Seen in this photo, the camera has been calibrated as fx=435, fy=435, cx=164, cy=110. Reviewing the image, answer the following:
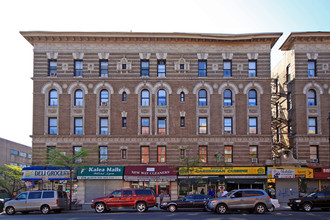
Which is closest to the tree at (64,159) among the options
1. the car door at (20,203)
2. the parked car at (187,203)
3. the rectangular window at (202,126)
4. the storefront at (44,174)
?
the storefront at (44,174)

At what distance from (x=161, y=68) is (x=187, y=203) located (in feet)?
55.4

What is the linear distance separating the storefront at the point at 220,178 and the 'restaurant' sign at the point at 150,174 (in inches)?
39.6

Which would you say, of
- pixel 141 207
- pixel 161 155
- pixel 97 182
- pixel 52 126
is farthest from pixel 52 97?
pixel 141 207

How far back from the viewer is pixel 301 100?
145 ft

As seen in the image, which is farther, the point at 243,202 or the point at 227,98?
the point at 227,98

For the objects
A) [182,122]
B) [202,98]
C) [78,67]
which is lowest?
[182,122]

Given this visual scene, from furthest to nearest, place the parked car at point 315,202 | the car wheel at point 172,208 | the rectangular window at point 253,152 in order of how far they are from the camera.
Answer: the rectangular window at point 253,152
the car wheel at point 172,208
the parked car at point 315,202

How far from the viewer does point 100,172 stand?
139ft

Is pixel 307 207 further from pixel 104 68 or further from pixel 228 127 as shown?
pixel 104 68

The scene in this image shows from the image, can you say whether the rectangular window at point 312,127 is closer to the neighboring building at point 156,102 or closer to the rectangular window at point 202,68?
the neighboring building at point 156,102

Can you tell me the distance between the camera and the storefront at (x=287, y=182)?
4206 cm

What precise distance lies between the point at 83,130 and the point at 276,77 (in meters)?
23.8

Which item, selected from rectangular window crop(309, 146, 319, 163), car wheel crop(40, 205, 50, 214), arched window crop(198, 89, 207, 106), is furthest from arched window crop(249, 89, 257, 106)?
car wheel crop(40, 205, 50, 214)

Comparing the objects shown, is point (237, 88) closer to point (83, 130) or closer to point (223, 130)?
point (223, 130)
